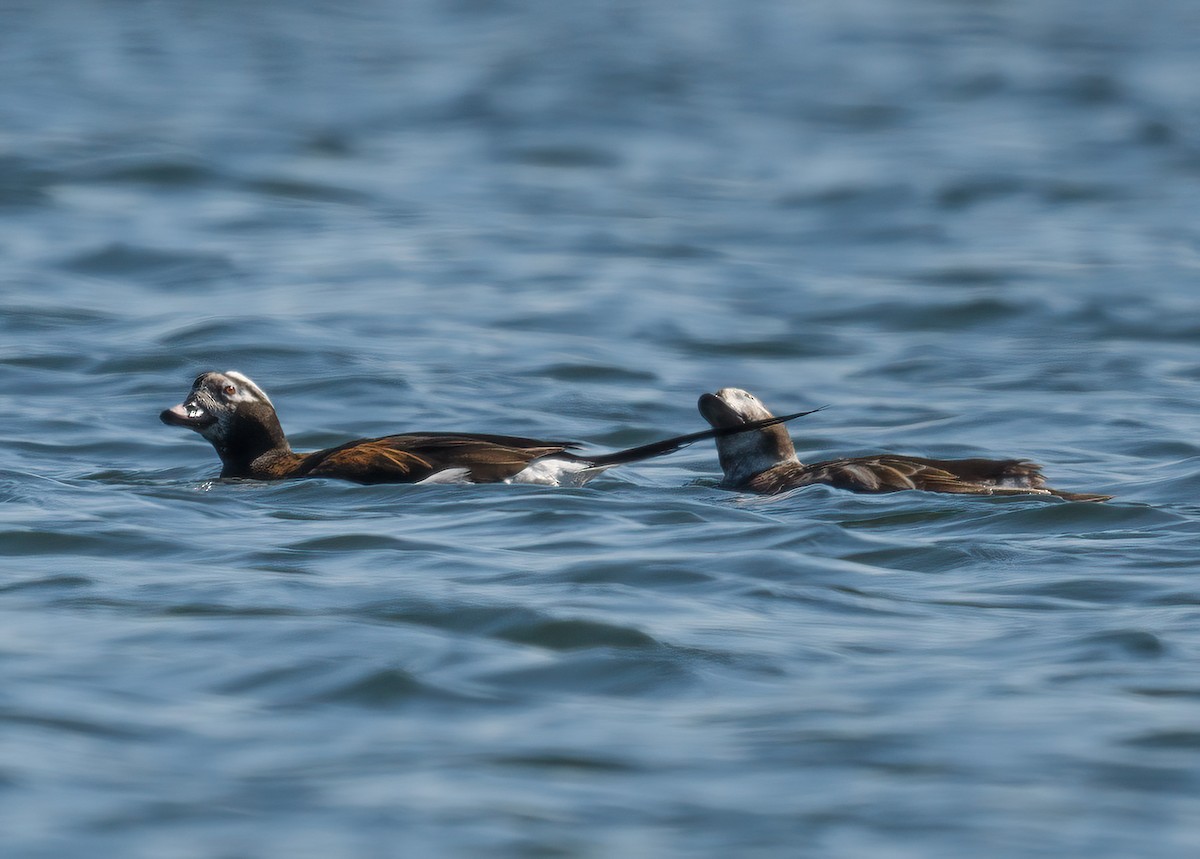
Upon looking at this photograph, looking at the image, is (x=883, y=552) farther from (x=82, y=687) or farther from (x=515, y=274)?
(x=515, y=274)

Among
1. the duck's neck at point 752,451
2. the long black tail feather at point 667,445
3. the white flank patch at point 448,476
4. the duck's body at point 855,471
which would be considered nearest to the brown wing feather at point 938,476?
the duck's body at point 855,471

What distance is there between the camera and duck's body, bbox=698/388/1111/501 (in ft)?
29.4

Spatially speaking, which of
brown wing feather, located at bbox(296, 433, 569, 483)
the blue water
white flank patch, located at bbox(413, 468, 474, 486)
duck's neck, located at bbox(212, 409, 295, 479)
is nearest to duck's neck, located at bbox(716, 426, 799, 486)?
the blue water

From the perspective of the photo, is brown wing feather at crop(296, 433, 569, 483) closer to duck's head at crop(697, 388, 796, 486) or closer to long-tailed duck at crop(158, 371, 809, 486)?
long-tailed duck at crop(158, 371, 809, 486)

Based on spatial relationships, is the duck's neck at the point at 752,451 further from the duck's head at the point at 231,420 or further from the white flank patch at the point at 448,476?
the duck's head at the point at 231,420

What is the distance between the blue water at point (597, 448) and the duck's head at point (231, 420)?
345 millimetres

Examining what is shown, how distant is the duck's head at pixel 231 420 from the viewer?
10320 mm

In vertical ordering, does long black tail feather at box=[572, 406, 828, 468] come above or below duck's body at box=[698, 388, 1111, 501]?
above

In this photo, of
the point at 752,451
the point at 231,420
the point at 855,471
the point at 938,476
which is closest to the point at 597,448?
the point at 752,451

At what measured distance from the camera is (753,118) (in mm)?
27172

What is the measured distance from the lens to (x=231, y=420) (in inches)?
407

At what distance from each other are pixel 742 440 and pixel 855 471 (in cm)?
114

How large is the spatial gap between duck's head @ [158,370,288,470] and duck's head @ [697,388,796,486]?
7.37 feet

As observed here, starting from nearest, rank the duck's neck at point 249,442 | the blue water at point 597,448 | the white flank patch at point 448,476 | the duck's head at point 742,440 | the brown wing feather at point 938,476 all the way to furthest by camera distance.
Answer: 1. the blue water at point 597,448
2. the brown wing feather at point 938,476
3. the white flank patch at point 448,476
4. the duck's head at point 742,440
5. the duck's neck at point 249,442
